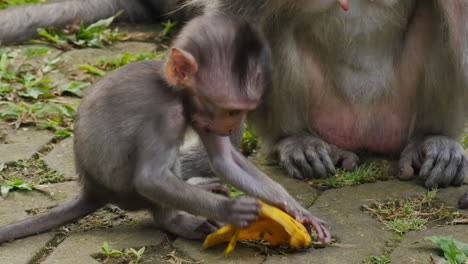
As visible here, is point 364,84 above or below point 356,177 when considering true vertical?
above

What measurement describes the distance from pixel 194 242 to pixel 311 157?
3.78 feet

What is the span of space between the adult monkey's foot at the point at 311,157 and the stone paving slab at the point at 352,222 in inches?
9.1

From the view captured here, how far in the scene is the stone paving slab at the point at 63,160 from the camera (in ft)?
15.4

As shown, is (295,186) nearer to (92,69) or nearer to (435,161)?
(435,161)

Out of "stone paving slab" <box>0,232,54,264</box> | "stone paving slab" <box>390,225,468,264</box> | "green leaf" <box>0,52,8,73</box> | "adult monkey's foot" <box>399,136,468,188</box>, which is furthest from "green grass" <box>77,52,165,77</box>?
"stone paving slab" <box>390,225,468,264</box>

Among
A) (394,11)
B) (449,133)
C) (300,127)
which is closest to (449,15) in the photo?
(394,11)

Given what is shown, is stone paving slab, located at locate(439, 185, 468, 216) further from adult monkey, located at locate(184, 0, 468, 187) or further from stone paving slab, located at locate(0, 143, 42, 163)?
stone paving slab, located at locate(0, 143, 42, 163)

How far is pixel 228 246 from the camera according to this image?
146 inches

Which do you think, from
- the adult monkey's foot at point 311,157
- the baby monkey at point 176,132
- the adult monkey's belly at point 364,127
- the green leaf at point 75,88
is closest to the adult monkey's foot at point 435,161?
the adult monkey's belly at point 364,127

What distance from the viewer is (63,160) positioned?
4.86 meters

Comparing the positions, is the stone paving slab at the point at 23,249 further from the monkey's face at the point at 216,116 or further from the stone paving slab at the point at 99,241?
the monkey's face at the point at 216,116

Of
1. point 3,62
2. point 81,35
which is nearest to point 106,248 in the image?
point 3,62

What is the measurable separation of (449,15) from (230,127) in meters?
1.60

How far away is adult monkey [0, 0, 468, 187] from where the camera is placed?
469 cm
